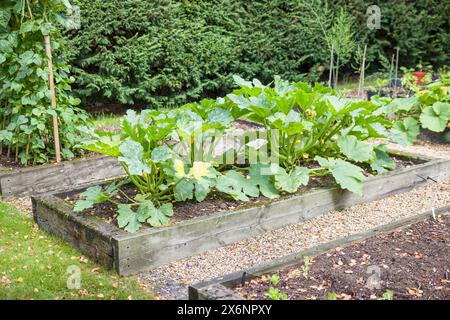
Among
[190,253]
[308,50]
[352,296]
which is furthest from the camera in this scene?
[308,50]

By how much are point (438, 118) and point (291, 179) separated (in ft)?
9.75

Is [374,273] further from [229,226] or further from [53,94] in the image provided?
[53,94]

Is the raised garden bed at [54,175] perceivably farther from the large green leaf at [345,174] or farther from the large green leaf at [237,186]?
the large green leaf at [345,174]

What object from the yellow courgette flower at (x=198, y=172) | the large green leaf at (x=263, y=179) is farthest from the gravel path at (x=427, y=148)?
the yellow courgette flower at (x=198, y=172)

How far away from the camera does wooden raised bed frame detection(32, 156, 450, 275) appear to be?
3.51 metres

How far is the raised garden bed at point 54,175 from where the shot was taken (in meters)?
4.90

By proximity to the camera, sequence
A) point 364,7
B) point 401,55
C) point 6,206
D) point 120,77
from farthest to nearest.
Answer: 1. point 401,55
2. point 364,7
3. point 120,77
4. point 6,206

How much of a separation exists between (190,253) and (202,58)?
203 inches

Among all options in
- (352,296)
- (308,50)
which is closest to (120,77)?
(308,50)

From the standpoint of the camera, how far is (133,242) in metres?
3.47

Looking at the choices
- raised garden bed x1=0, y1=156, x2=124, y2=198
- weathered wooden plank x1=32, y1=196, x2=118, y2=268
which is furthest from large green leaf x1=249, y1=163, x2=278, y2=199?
raised garden bed x1=0, y1=156, x2=124, y2=198

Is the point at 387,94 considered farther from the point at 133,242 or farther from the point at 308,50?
the point at 133,242

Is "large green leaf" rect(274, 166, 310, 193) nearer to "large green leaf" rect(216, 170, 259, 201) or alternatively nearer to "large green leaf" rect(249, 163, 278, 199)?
"large green leaf" rect(249, 163, 278, 199)

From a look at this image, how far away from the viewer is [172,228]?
3627 mm
